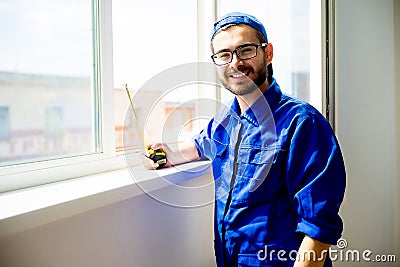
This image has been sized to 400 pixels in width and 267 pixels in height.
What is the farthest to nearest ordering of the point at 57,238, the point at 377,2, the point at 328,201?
the point at 377,2 → the point at 328,201 → the point at 57,238

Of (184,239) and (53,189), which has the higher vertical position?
(53,189)

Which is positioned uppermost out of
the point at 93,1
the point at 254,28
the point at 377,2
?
the point at 377,2

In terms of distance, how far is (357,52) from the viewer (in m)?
1.84

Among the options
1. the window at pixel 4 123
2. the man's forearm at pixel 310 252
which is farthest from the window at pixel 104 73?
the man's forearm at pixel 310 252

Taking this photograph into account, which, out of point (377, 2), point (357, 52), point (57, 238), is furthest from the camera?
point (377, 2)

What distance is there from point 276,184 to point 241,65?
14.7 inches

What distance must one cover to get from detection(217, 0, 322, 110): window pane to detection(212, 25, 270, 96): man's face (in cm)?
62

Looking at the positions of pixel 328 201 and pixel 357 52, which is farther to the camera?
pixel 357 52

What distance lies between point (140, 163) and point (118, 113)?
0.21 m

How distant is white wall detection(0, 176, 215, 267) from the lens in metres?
0.82

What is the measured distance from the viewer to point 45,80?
1.13 meters

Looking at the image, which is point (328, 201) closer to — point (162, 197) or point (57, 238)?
point (162, 197)

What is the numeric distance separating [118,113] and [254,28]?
1.98ft

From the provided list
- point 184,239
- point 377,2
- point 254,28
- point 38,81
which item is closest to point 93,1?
point 38,81
